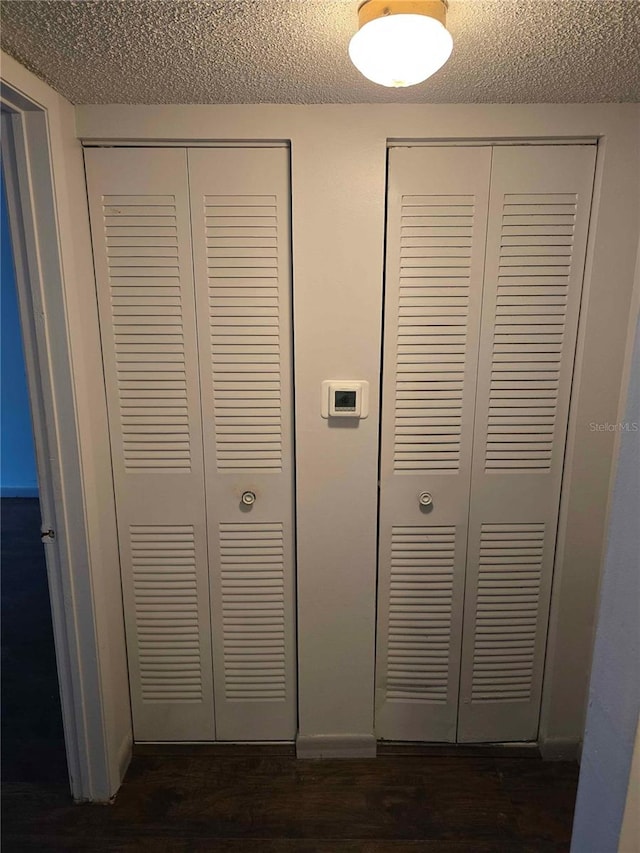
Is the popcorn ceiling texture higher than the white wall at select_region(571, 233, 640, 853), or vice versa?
the popcorn ceiling texture

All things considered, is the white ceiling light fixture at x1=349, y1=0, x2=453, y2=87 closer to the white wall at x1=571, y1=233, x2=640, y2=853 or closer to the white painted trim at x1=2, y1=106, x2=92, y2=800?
the white wall at x1=571, y1=233, x2=640, y2=853

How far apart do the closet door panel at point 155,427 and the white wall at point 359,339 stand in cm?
17

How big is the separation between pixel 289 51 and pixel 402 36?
0.29m

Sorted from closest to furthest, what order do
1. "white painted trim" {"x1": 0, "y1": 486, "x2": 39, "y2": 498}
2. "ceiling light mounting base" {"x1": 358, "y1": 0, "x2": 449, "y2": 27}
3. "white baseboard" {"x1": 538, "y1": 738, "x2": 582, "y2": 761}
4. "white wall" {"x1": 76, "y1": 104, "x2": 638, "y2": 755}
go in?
1. "ceiling light mounting base" {"x1": 358, "y1": 0, "x2": 449, "y2": 27}
2. "white wall" {"x1": 76, "y1": 104, "x2": 638, "y2": 755}
3. "white baseboard" {"x1": 538, "y1": 738, "x2": 582, "y2": 761}
4. "white painted trim" {"x1": 0, "y1": 486, "x2": 39, "y2": 498}

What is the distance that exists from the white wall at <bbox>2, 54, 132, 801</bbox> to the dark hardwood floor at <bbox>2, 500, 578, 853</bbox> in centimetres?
13

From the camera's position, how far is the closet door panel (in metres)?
1.54

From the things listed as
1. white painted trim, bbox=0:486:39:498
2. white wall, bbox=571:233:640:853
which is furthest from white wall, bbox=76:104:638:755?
white painted trim, bbox=0:486:39:498

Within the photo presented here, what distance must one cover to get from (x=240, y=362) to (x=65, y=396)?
0.51 metres

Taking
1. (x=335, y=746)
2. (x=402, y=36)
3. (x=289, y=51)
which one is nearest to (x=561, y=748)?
(x=335, y=746)

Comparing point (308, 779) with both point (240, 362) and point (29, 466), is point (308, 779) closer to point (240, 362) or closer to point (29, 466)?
point (240, 362)

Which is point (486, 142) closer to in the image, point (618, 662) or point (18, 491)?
point (618, 662)

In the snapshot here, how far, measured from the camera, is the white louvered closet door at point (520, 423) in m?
1.54

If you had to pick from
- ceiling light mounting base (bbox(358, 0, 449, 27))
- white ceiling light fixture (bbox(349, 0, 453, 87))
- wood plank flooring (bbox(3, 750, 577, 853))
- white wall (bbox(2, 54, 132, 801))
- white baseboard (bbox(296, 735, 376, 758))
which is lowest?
wood plank flooring (bbox(3, 750, 577, 853))

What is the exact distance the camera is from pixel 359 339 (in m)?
1.59
